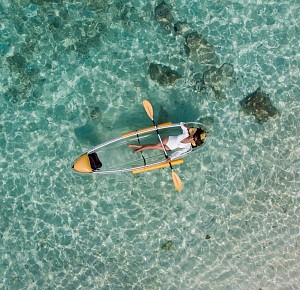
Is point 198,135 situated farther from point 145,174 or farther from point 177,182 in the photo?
point 145,174

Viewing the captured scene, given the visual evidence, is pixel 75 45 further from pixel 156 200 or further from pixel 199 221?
pixel 199 221

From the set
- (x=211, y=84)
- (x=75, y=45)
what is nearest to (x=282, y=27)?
(x=211, y=84)

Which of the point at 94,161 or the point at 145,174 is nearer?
the point at 94,161

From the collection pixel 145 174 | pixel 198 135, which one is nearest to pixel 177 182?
pixel 145 174

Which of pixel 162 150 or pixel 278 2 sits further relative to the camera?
pixel 278 2

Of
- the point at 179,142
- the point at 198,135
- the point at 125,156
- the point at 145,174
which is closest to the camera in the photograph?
the point at 198,135

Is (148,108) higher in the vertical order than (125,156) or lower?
higher

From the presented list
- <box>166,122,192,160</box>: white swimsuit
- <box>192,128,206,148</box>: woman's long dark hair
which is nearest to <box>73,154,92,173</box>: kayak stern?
<box>166,122,192,160</box>: white swimsuit

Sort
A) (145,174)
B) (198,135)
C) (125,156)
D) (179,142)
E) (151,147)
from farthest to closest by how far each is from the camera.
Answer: (145,174) < (125,156) < (151,147) < (179,142) < (198,135)
